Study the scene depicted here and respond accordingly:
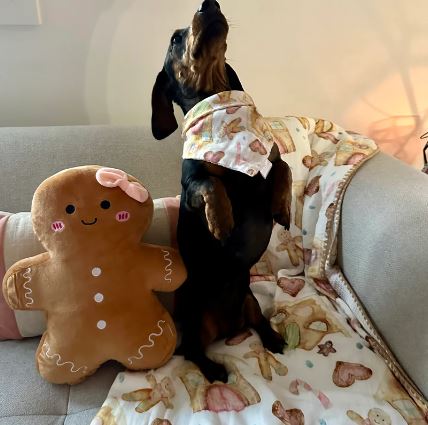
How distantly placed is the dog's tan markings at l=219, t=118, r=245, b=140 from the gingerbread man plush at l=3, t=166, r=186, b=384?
0.23m

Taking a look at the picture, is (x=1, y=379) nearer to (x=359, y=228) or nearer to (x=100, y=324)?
(x=100, y=324)

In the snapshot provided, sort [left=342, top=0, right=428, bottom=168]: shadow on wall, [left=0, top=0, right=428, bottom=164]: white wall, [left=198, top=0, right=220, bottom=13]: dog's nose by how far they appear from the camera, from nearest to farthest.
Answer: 1. [left=198, top=0, right=220, bottom=13]: dog's nose
2. [left=0, top=0, right=428, bottom=164]: white wall
3. [left=342, top=0, right=428, bottom=168]: shadow on wall

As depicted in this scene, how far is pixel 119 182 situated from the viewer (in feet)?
3.30

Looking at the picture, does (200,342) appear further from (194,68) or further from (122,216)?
(194,68)

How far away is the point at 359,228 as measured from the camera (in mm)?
1235

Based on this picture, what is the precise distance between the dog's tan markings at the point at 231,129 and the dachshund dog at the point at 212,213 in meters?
0.08

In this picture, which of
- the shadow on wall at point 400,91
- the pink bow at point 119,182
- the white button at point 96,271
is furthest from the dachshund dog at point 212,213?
the shadow on wall at point 400,91

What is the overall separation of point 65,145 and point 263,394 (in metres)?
0.91

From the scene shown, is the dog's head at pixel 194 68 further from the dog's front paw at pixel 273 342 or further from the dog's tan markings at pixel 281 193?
the dog's front paw at pixel 273 342

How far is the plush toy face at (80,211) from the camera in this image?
3.21 feet

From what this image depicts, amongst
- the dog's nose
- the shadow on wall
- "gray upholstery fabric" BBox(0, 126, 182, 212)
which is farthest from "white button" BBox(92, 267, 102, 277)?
the shadow on wall

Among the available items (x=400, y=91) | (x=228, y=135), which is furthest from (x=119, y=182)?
(x=400, y=91)

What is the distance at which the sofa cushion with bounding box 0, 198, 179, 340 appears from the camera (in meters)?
1.10

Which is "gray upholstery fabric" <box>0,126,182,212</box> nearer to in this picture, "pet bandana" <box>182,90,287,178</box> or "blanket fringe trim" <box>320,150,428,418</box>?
"pet bandana" <box>182,90,287,178</box>
